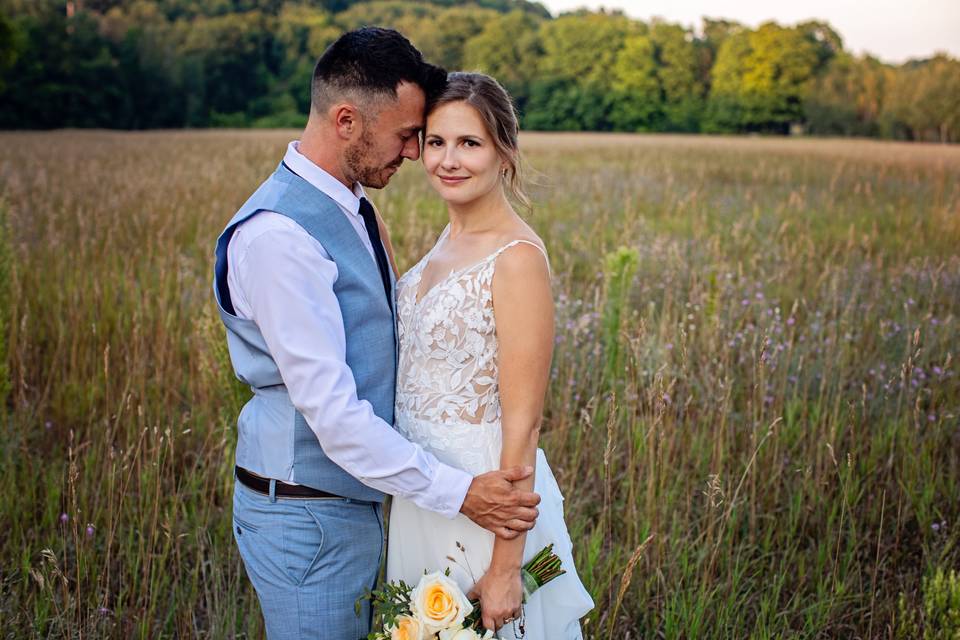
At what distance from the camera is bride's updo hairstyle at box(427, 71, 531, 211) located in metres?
2.07

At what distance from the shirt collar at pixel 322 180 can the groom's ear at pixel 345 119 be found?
A: 12 cm

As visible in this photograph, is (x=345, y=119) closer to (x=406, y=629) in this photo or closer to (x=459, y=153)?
(x=459, y=153)

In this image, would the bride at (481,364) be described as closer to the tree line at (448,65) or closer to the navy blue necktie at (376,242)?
the navy blue necktie at (376,242)

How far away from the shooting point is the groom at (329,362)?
1709mm

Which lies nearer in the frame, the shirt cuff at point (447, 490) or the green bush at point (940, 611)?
the shirt cuff at point (447, 490)

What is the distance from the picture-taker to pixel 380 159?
2020mm

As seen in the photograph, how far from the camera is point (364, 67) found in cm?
192

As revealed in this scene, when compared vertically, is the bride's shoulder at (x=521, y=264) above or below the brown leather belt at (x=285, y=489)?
above

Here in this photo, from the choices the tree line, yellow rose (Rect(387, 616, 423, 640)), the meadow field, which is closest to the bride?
yellow rose (Rect(387, 616, 423, 640))

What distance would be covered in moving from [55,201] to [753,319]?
23.9 ft

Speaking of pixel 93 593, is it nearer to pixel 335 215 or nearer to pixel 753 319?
pixel 335 215

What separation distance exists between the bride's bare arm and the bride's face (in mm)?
311

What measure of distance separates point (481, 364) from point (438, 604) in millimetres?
609

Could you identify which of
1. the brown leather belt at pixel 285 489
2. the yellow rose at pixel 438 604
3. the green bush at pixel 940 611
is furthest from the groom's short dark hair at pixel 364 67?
the green bush at pixel 940 611
